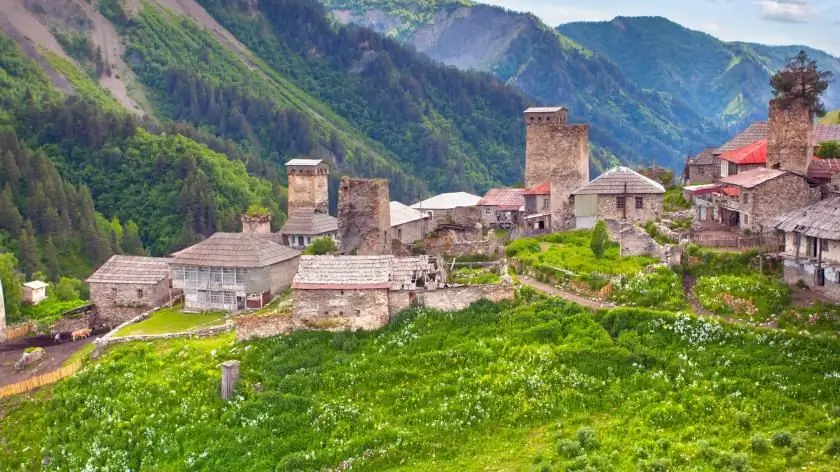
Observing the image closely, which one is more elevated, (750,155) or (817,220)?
(750,155)

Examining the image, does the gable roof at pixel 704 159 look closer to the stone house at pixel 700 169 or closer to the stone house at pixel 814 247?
the stone house at pixel 700 169

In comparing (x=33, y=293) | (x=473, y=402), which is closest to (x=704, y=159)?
(x=473, y=402)

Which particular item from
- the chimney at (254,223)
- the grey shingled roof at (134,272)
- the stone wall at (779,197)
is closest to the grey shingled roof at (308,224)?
the chimney at (254,223)

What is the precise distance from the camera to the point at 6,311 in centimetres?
5828

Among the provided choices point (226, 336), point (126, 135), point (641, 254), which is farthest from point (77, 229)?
point (641, 254)

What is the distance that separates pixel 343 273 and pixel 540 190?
2175 centimetres

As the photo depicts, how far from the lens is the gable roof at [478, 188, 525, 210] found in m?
59.1

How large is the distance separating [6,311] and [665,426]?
1765 inches

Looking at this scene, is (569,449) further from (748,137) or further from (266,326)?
(748,137)

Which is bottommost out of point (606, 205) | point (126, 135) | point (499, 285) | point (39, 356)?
point (39, 356)

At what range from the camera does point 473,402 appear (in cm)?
3030

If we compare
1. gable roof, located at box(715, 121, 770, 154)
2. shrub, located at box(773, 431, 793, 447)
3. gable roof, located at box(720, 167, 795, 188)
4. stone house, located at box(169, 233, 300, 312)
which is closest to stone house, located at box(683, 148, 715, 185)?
gable roof, located at box(715, 121, 770, 154)

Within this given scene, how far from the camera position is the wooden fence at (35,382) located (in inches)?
1588

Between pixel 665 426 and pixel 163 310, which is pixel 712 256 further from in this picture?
pixel 163 310
